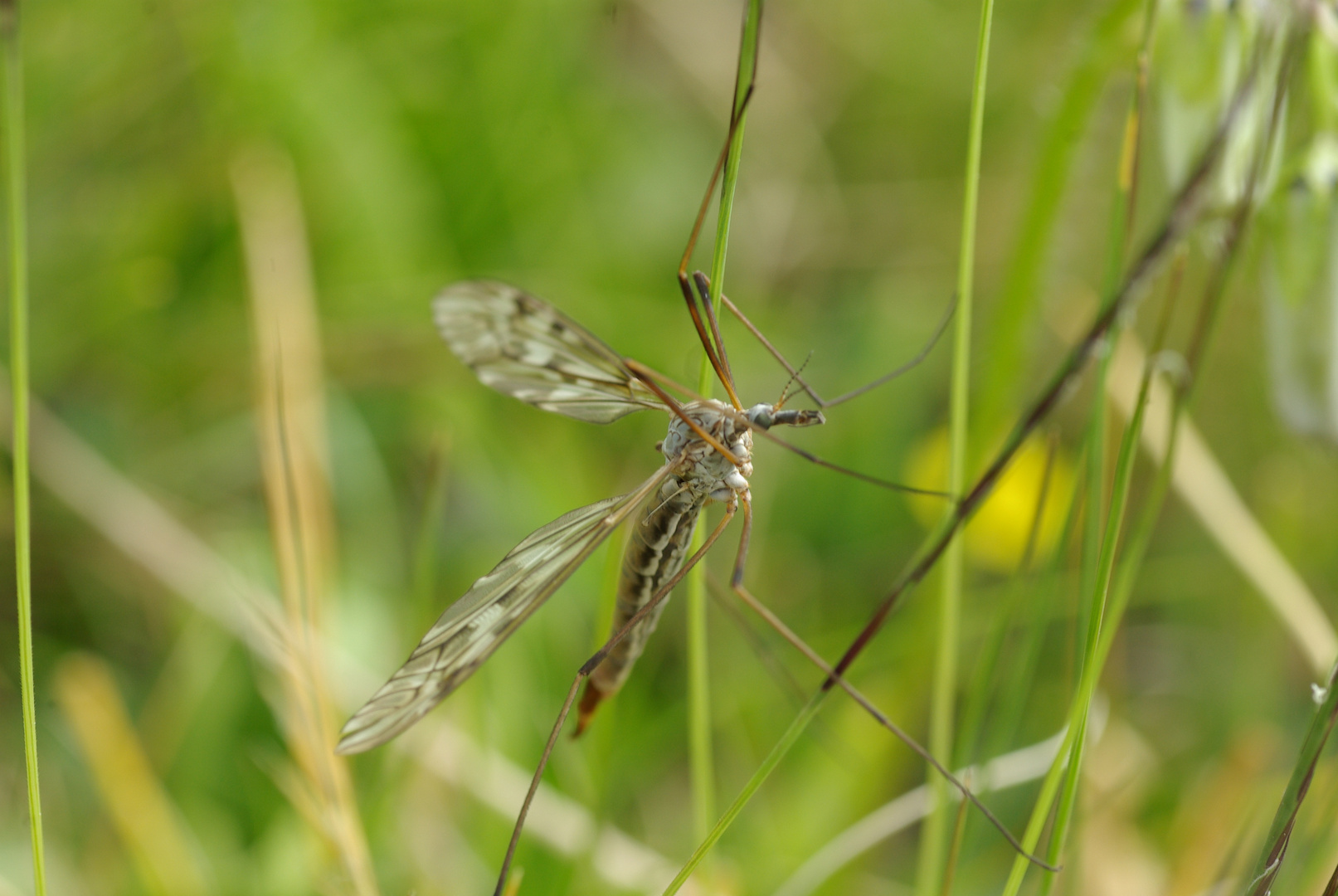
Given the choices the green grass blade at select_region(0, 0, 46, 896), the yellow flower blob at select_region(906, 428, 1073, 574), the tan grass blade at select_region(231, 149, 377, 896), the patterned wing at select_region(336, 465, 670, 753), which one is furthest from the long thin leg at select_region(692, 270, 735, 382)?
the yellow flower blob at select_region(906, 428, 1073, 574)

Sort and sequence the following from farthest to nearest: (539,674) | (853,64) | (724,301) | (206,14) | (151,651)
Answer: (853,64)
(206,14)
(151,651)
(539,674)
(724,301)

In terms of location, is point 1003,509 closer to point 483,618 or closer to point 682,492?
point 682,492

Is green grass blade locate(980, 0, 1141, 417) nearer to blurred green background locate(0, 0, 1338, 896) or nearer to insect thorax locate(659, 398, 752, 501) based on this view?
blurred green background locate(0, 0, 1338, 896)

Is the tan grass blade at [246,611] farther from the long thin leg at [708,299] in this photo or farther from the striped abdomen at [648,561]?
the long thin leg at [708,299]

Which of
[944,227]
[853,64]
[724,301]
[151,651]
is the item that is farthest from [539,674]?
[853,64]

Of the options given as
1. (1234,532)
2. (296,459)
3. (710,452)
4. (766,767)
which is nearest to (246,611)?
(296,459)

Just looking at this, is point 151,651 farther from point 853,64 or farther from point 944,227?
point 853,64

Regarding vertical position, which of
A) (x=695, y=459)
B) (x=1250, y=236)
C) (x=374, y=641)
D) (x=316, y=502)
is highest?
(x=1250, y=236)

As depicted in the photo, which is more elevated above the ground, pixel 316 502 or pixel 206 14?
pixel 206 14
